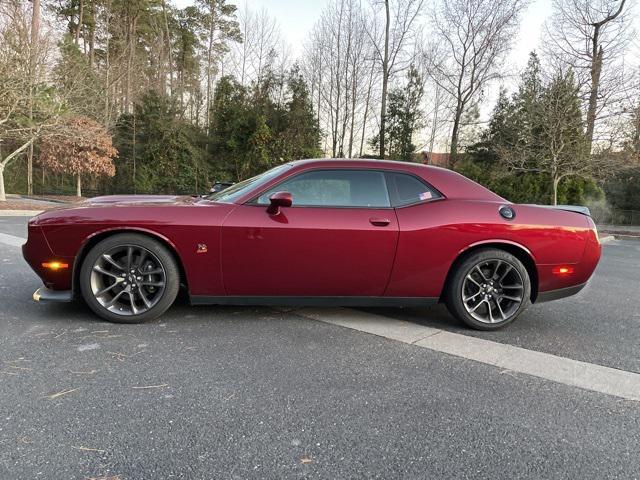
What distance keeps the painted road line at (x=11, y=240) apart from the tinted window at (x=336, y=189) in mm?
5920

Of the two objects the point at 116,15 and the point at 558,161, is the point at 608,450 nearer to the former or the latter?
the point at 558,161

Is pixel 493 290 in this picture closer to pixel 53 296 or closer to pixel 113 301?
pixel 113 301

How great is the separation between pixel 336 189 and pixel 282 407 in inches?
73.3

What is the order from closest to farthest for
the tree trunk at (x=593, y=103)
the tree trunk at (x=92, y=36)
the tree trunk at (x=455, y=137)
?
the tree trunk at (x=593, y=103)
the tree trunk at (x=455, y=137)
the tree trunk at (x=92, y=36)

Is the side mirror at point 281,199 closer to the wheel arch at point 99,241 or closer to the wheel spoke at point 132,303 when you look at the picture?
the wheel arch at point 99,241

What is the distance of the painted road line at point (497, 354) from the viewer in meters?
2.69

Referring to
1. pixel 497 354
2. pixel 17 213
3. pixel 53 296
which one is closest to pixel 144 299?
pixel 53 296

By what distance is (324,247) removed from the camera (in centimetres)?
335

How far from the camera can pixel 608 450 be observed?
1.98 metres

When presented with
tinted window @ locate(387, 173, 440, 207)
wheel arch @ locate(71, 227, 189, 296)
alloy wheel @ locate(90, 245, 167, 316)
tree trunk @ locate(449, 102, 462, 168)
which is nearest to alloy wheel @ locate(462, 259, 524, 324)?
tinted window @ locate(387, 173, 440, 207)

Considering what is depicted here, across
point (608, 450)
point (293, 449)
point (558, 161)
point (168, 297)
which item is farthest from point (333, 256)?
point (558, 161)

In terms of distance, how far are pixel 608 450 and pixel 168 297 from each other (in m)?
2.97

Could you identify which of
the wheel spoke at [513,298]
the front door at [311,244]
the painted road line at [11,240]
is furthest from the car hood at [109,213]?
the painted road line at [11,240]

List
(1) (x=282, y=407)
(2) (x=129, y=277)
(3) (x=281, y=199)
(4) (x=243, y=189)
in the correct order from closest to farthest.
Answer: (1) (x=282, y=407) → (3) (x=281, y=199) → (2) (x=129, y=277) → (4) (x=243, y=189)
